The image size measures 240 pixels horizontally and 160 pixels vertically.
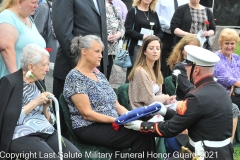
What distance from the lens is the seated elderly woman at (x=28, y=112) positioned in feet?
15.6

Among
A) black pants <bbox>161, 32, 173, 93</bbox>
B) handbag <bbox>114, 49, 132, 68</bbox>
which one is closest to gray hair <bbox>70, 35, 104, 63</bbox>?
handbag <bbox>114, 49, 132, 68</bbox>

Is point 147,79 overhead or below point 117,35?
below

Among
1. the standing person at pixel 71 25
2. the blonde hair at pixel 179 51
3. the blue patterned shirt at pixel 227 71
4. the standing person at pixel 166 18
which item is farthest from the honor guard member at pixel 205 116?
the standing person at pixel 166 18

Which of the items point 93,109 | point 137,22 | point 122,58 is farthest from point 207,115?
point 137,22

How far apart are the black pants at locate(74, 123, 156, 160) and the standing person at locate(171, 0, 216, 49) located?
9.36 ft

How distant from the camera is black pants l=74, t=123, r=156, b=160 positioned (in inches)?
209

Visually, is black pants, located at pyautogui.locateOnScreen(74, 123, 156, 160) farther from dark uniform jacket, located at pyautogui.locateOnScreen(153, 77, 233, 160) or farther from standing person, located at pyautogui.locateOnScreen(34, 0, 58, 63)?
standing person, located at pyautogui.locateOnScreen(34, 0, 58, 63)

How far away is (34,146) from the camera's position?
4.79 metres

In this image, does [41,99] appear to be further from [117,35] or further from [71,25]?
[117,35]

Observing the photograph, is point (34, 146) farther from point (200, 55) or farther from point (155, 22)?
point (155, 22)

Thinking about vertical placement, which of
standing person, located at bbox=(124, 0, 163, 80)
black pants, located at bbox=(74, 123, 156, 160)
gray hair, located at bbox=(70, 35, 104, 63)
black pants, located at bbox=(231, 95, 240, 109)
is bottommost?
black pants, located at bbox=(231, 95, 240, 109)

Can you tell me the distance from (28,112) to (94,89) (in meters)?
0.79

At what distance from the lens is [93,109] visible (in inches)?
212

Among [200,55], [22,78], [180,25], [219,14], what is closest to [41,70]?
[22,78]
